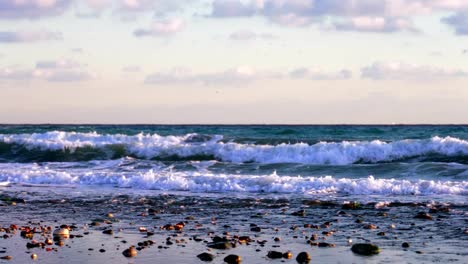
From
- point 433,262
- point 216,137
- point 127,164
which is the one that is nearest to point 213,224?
point 433,262

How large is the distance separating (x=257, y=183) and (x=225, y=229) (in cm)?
743

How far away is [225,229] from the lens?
13.1 m

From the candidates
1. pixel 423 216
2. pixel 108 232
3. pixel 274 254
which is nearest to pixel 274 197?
pixel 423 216

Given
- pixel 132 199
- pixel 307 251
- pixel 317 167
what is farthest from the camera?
pixel 317 167

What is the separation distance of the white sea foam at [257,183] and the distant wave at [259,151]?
371 inches

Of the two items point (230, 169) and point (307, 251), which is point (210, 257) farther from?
point (230, 169)

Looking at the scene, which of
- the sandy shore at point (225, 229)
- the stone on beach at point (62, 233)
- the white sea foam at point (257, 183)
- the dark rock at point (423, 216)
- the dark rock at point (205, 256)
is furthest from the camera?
the white sea foam at point (257, 183)

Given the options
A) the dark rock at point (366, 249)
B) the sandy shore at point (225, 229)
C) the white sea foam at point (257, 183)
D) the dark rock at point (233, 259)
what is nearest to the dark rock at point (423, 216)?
the sandy shore at point (225, 229)

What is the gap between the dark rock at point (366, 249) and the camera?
10674 mm

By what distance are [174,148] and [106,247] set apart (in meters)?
23.8

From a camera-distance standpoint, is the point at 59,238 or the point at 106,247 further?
the point at 59,238

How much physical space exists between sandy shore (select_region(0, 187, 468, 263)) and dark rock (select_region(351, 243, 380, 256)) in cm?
18

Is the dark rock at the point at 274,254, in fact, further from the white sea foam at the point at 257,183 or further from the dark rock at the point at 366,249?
the white sea foam at the point at 257,183

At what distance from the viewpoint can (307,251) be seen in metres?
10.9
